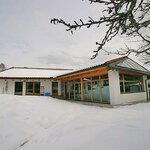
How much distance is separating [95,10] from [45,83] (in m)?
18.8

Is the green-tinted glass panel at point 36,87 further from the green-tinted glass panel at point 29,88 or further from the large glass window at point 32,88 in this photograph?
the green-tinted glass panel at point 29,88

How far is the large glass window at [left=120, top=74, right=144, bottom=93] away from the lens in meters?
12.6

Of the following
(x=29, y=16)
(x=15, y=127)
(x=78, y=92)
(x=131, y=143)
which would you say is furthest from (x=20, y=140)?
(x=78, y=92)

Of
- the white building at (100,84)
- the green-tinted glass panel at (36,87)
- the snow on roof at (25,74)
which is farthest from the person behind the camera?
the green-tinted glass panel at (36,87)

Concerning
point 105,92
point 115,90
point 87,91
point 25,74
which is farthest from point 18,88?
point 115,90

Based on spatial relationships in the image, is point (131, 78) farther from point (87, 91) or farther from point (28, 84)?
point (28, 84)

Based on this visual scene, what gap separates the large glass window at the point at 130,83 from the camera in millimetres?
12602

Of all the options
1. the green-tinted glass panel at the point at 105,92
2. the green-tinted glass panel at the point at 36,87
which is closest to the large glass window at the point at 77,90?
the green-tinted glass panel at the point at 105,92

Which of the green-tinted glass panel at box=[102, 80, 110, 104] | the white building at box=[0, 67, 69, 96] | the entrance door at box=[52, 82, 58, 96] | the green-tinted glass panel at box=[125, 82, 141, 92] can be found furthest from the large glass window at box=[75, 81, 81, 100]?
the entrance door at box=[52, 82, 58, 96]

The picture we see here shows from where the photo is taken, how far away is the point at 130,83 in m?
13.6

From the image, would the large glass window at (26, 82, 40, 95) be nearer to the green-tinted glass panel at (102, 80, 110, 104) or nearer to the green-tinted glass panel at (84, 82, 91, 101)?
the green-tinted glass panel at (84, 82, 91, 101)

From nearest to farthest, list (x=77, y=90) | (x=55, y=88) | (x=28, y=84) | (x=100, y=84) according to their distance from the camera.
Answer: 1. (x=100, y=84)
2. (x=77, y=90)
3. (x=28, y=84)
4. (x=55, y=88)

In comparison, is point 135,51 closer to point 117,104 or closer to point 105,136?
point 105,136

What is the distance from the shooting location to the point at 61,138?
5.29 metres
